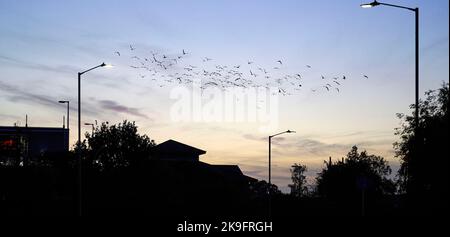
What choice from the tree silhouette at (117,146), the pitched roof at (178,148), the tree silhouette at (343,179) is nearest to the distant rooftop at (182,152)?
the pitched roof at (178,148)

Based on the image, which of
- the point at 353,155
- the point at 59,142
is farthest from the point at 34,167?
the point at 59,142

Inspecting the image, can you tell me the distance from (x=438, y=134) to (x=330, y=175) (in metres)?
56.8

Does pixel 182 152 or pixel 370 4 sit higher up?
pixel 370 4

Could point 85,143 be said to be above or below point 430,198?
above

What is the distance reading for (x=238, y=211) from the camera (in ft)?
167

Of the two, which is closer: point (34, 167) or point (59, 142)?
point (34, 167)

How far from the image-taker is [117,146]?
49.8m

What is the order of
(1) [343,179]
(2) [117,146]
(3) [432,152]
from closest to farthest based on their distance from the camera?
(3) [432,152] → (2) [117,146] → (1) [343,179]

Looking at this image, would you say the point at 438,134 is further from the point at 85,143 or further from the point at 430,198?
the point at 85,143

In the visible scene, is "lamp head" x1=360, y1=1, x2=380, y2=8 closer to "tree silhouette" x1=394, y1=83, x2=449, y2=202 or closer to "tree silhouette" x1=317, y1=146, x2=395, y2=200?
"tree silhouette" x1=394, y1=83, x2=449, y2=202

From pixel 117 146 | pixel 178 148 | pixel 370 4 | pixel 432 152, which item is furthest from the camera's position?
pixel 178 148

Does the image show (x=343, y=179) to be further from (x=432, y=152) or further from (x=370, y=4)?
(x=370, y=4)

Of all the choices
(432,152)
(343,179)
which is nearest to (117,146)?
(432,152)
